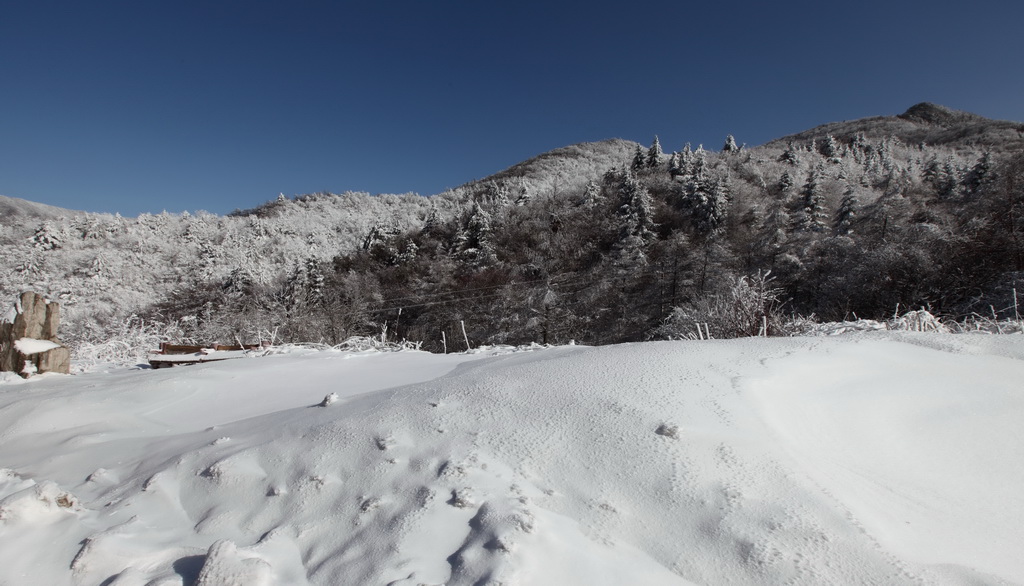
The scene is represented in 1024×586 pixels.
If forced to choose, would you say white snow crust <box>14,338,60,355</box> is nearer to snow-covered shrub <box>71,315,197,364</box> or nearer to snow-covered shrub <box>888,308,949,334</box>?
snow-covered shrub <box>71,315,197,364</box>

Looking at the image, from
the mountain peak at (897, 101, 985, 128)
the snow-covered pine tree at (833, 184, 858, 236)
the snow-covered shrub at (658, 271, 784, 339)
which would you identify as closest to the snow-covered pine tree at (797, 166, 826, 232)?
the snow-covered pine tree at (833, 184, 858, 236)

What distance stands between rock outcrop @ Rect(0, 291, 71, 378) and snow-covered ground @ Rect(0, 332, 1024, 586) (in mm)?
2790

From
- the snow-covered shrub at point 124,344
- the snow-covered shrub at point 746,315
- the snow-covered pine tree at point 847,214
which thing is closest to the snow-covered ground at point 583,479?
the snow-covered shrub at point 746,315

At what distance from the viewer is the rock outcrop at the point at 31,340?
4801 millimetres

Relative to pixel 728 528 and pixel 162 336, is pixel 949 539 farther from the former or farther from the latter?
pixel 162 336

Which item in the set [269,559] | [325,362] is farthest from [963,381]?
[325,362]

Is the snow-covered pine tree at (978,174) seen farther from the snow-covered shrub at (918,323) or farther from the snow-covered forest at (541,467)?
the snow-covered forest at (541,467)

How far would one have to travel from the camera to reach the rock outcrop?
4.80 meters

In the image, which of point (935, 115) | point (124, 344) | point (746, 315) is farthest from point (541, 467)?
point (935, 115)

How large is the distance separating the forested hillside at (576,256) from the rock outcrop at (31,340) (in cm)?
962

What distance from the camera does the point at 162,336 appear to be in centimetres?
1474

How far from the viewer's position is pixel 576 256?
34375 mm

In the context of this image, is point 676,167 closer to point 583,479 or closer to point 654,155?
point 654,155

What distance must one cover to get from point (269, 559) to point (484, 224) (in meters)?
34.5
